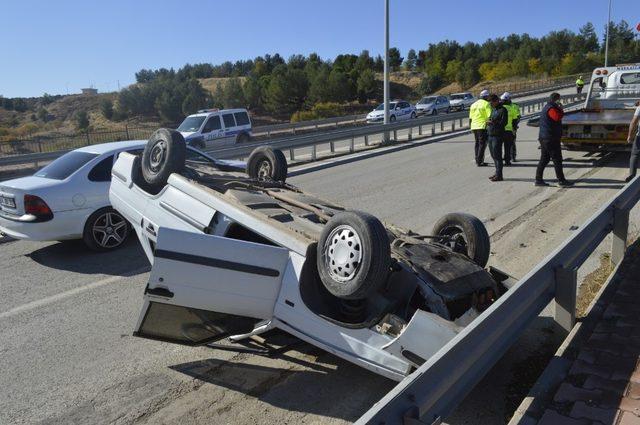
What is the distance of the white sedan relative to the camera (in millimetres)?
6695

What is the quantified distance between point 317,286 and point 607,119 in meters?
10.6

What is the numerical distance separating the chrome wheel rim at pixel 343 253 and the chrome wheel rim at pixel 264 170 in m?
3.23

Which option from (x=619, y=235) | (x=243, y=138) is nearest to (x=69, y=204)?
(x=619, y=235)

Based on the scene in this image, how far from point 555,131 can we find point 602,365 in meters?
7.26

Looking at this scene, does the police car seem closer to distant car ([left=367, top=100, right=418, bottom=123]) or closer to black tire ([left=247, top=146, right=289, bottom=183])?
black tire ([left=247, top=146, right=289, bottom=183])

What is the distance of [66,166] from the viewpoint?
7.33m

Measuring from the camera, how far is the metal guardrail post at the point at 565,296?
3828mm

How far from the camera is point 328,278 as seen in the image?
3.53 meters

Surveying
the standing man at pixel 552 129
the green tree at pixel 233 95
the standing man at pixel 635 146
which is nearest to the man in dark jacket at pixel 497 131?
the standing man at pixel 552 129

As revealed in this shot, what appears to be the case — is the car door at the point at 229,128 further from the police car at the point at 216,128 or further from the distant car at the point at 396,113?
the distant car at the point at 396,113

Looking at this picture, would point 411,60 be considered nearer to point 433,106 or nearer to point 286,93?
point 286,93

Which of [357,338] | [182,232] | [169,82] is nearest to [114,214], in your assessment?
[182,232]

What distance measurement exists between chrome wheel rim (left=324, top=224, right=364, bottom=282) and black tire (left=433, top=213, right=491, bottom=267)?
4.74ft

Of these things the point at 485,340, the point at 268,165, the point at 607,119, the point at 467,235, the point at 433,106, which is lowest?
the point at 485,340
